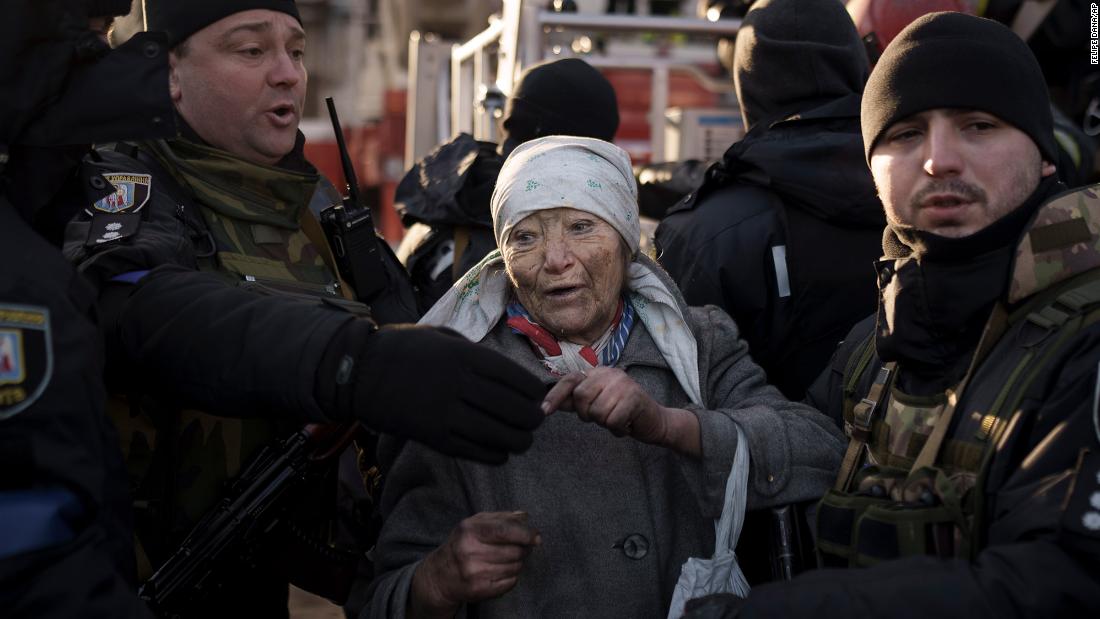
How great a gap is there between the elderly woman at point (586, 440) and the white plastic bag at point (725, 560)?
0.07ft

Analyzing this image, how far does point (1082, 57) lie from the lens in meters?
5.60

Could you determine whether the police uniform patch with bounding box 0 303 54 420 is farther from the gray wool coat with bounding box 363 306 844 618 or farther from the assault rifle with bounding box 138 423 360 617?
the assault rifle with bounding box 138 423 360 617

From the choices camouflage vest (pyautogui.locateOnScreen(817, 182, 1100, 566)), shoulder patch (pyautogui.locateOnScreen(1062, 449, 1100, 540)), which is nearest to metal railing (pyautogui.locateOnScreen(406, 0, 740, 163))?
camouflage vest (pyautogui.locateOnScreen(817, 182, 1100, 566))

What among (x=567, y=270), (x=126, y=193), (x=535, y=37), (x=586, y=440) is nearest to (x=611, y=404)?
(x=586, y=440)

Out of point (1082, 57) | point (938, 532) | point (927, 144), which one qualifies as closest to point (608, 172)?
point (927, 144)

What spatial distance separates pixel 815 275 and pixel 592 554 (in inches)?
44.2

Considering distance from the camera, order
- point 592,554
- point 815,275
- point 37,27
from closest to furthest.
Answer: point 37,27 → point 592,554 → point 815,275

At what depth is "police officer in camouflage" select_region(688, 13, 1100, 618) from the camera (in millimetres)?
1723

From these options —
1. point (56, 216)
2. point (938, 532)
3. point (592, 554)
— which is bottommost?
point (592, 554)

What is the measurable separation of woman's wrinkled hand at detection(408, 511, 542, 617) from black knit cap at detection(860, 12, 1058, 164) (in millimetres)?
979

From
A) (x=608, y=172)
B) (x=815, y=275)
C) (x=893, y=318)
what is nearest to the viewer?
(x=893, y=318)

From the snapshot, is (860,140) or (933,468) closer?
(933,468)

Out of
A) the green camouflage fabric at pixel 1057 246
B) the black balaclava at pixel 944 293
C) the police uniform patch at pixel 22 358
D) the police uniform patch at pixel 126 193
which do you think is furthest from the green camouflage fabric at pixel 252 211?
the green camouflage fabric at pixel 1057 246

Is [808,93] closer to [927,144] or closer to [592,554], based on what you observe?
[927,144]
